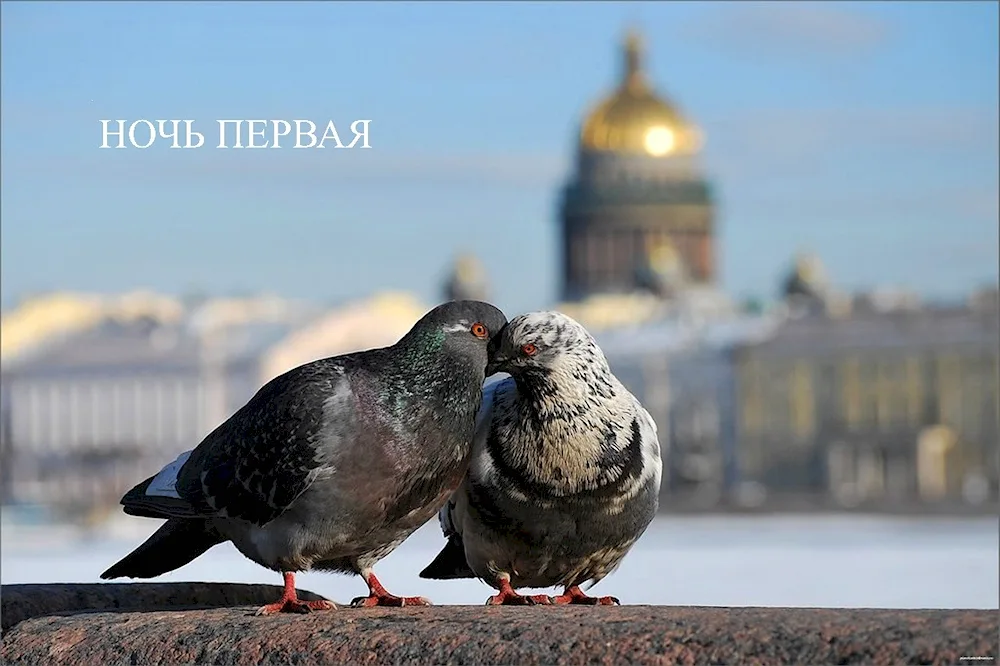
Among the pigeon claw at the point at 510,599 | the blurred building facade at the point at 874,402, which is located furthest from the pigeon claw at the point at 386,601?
the blurred building facade at the point at 874,402

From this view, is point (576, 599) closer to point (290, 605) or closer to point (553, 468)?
point (553, 468)

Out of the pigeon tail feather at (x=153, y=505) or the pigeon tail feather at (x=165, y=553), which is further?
the pigeon tail feather at (x=165, y=553)

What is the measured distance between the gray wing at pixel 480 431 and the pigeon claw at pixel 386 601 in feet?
0.56

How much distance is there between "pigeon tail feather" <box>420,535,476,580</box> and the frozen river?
238cm

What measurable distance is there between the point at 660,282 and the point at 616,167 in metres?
6.15

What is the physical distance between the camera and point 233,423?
3973 mm

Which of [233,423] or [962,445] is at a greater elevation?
[233,423]

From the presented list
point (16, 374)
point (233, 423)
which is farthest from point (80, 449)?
point (233, 423)

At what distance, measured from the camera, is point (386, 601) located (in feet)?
12.9

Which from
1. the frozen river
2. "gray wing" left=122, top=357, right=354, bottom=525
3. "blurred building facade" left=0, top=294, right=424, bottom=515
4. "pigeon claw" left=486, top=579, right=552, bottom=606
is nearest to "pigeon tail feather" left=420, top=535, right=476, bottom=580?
"pigeon claw" left=486, top=579, right=552, bottom=606

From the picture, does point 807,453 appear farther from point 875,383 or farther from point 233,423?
point 233,423

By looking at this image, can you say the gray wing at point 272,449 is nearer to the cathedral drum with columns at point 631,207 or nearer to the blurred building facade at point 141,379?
the blurred building facade at point 141,379

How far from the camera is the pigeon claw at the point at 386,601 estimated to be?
3893 mm

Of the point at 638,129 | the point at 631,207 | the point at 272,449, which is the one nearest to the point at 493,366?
the point at 272,449
